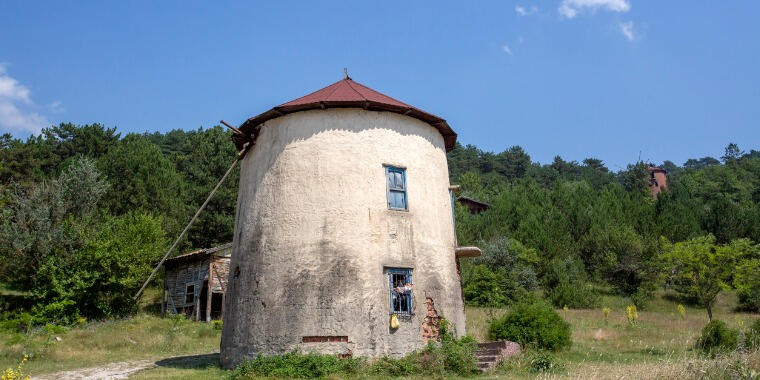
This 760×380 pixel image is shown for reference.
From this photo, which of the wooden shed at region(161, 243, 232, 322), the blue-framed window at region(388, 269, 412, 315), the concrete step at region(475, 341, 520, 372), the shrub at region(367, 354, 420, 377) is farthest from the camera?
the wooden shed at region(161, 243, 232, 322)

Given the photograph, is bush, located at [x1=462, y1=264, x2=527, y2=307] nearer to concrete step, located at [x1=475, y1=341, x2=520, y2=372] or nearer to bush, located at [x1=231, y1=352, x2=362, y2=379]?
concrete step, located at [x1=475, y1=341, x2=520, y2=372]

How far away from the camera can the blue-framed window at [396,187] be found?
14.9 meters

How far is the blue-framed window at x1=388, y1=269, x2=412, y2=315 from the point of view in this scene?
1398cm

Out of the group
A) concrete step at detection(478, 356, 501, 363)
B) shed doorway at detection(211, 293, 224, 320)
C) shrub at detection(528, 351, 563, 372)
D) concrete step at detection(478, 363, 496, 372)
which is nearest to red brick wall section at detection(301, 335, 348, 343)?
concrete step at detection(478, 363, 496, 372)

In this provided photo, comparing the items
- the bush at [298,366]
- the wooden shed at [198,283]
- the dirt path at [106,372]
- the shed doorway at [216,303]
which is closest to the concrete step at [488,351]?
the bush at [298,366]

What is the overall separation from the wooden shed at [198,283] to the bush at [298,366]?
1504cm

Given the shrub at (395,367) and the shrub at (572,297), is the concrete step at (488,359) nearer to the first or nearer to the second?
the shrub at (395,367)

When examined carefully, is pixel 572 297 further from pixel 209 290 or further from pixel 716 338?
pixel 209 290

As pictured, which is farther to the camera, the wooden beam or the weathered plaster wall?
the wooden beam

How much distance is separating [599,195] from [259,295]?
46.6 meters

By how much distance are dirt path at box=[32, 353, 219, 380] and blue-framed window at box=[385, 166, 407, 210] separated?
667cm

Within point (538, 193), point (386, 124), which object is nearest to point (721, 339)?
point (386, 124)

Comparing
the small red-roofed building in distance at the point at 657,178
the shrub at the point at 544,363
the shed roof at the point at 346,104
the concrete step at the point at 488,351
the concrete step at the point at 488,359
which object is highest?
the small red-roofed building in distance at the point at 657,178

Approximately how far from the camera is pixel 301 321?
531 inches
